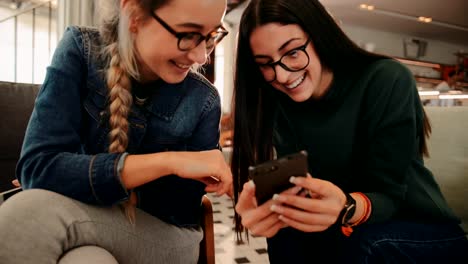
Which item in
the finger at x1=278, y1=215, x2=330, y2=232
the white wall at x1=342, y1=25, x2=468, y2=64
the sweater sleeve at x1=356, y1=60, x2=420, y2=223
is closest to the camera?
the finger at x1=278, y1=215, x2=330, y2=232

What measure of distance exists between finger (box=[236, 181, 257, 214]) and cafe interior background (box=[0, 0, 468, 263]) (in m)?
0.56

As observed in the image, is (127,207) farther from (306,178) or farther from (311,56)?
(311,56)

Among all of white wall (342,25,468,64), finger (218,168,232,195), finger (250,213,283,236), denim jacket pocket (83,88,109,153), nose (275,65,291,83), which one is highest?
white wall (342,25,468,64)

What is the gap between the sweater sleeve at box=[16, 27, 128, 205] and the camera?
86 cm

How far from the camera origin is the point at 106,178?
0.85 meters

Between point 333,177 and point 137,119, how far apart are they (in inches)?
27.9

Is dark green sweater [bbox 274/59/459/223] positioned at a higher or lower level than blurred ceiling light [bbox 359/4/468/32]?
lower

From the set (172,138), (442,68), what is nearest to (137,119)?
(172,138)

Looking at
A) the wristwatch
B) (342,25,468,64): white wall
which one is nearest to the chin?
the wristwatch

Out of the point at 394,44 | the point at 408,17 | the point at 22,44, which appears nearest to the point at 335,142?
the point at 22,44

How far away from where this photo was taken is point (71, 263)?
731 mm

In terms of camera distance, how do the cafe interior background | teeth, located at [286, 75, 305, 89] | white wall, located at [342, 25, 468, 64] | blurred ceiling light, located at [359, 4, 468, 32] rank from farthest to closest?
white wall, located at [342, 25, 468, 64]
blurred ceiling light, located at [359, 4, 468, 32]
the cafe interior background
teeth, located at [286, 75, 305, 89]

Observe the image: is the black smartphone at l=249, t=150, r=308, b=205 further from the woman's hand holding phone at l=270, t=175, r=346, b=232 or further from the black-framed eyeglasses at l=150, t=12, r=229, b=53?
the black-framed eyeglasses at l=150, t=12, r=229, b=53

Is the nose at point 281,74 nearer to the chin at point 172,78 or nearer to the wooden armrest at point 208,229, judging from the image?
the chin at point 172,78
